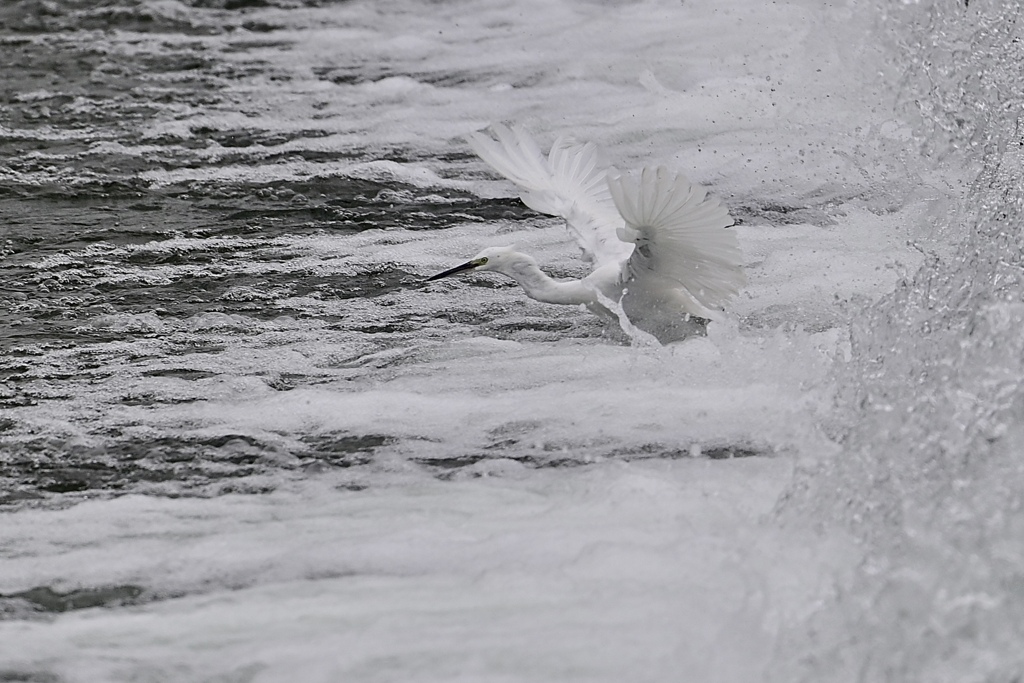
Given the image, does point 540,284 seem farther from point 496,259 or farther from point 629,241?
point 629,241

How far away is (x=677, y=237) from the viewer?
3.56 m

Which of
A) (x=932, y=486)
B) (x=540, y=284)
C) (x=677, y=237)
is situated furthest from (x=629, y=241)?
(x=932, y=486)

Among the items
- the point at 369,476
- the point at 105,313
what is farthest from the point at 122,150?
the point at 369,476

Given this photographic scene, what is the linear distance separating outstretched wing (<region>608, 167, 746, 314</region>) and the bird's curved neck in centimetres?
30

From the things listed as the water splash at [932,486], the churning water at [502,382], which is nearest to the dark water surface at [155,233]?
the churning water at [502,382]

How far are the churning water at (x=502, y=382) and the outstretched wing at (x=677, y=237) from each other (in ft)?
0.97

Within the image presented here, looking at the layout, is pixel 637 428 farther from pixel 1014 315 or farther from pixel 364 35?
pixel 364 35

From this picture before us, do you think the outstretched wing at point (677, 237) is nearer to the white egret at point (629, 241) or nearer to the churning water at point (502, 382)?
the white egret at point (629, 241)

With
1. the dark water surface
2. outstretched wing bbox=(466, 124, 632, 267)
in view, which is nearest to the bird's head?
outstretched wing bbox=(466, 124, 632, 267)

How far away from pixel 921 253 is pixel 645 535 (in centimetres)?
212

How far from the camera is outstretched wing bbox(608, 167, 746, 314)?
3.28 metres

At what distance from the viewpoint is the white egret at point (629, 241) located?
11.1 ft

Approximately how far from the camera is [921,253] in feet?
15.2

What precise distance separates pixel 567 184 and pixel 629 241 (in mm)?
742
